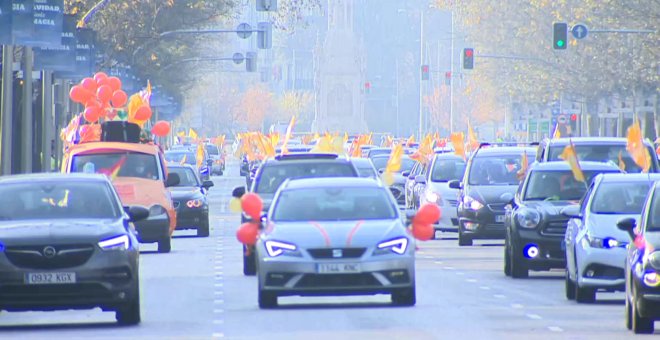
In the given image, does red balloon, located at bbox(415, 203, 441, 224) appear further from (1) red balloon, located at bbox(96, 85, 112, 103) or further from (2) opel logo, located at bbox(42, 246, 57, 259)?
(1) red balloon, located at bbox(96, 85, 112, 103)

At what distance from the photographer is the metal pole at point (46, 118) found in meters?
54.1

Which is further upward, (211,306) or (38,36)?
(38,36)

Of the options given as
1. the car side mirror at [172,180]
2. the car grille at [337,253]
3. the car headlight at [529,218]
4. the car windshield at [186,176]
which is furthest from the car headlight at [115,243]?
the car windshield at [186,176]

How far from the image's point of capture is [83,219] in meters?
19.2

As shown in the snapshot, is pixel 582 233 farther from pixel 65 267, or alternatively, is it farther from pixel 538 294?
pixel 65 267

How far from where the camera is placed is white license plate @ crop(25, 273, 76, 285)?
18.1 meters

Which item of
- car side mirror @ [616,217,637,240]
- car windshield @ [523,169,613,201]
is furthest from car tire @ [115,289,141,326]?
car windshield @ [523,169,613,201]

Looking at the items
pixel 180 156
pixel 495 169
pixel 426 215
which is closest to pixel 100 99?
pixel 495 169

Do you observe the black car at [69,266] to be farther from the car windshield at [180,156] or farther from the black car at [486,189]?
the car windshield at [180,156]

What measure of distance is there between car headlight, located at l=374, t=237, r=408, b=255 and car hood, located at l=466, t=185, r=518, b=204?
13.4 m

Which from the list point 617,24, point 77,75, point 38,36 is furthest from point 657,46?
point 38,36

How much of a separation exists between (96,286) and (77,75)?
31634 millimetres

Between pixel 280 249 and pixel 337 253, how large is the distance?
59 centimetres

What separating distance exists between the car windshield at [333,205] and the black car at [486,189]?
1186cm
